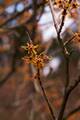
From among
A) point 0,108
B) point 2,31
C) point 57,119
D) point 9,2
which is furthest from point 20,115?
point 57,119

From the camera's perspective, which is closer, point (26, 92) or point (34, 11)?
point (34, 11)

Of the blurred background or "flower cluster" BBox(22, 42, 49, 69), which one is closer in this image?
"flower cluster" BBox(22, 42, 49, 69)

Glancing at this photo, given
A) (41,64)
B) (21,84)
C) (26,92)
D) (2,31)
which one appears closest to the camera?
(41,64)

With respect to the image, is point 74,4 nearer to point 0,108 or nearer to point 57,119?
point 57,119

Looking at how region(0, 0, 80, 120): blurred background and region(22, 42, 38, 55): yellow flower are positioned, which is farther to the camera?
region(0, 0, 80, 120): blurred background

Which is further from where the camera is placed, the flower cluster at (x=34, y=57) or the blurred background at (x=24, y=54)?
the blurred background at (x=24, y=54)

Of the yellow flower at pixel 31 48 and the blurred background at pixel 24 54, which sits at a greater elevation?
the yellow flower at pixel 31 48

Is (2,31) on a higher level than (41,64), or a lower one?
lower

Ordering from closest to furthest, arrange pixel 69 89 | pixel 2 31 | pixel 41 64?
pixel 41 64 → pixel 69 89 → pixel 2 31

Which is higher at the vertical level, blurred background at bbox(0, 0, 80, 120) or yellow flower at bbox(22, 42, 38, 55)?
yellow flower at bbox(22, 42, 38, 55)

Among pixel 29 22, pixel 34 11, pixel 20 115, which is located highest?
pixel 34 11

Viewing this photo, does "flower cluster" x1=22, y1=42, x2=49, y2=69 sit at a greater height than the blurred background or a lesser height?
greater
